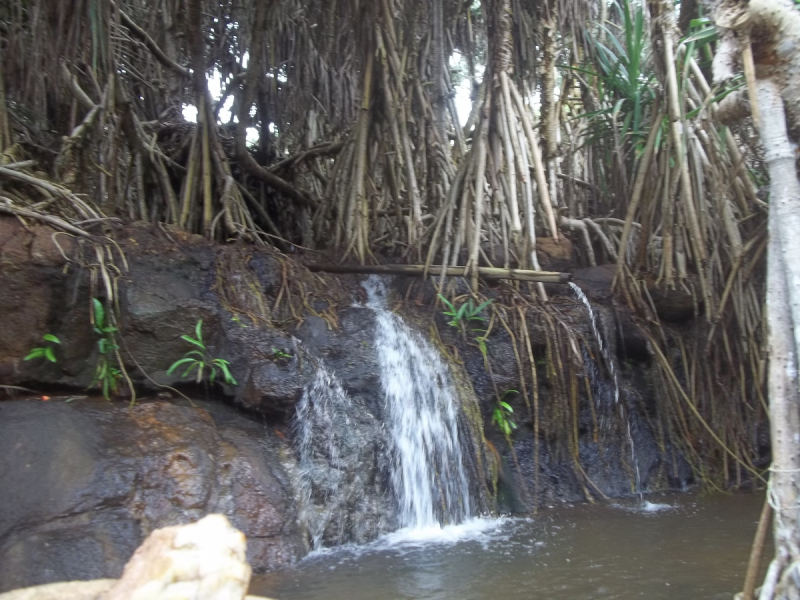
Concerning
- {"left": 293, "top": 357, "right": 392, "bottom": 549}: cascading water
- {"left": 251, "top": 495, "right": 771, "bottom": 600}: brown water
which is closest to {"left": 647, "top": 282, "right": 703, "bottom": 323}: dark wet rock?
{"left": 251, "top": 495, "right": 771, "bottom": 600}: brown water

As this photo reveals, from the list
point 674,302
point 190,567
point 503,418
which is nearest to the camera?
point 190,567

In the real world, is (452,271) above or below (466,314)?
above

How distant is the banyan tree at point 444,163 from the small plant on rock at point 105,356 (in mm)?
332

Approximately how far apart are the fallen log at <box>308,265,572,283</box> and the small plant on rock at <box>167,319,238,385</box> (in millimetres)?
1450

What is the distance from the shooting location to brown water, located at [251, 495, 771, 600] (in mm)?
2891

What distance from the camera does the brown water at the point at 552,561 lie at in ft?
9.48

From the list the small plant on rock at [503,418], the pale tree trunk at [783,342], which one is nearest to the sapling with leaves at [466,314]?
the small plant on rock at [503,418]

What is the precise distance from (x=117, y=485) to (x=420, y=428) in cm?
191

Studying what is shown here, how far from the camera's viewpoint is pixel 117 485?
3271 mm

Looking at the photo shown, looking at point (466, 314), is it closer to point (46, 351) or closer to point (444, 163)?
point (444, 163)

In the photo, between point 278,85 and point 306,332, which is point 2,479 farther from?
point 278,85

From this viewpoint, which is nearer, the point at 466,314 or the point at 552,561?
the point at 552,561

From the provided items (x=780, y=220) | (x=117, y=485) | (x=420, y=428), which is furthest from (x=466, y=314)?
(x=780, y=220)

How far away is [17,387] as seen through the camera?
366 centimetres
